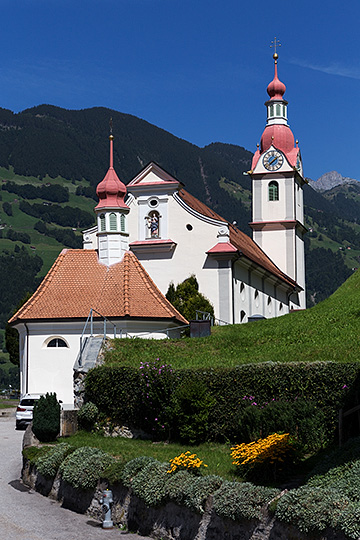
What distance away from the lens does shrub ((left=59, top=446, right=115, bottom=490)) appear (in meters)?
17.4

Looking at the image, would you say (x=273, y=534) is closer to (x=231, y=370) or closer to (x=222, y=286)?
(x=231, y=370)

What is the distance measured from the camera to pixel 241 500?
13.1m

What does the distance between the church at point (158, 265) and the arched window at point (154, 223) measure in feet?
0.22

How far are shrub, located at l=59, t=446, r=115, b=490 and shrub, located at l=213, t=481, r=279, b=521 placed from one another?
14.5ft

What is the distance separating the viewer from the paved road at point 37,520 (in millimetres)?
15320

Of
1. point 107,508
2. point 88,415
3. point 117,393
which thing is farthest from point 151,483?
point 88,415

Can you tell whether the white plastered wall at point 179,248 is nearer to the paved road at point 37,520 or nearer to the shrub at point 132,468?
the paved road at point 37,520

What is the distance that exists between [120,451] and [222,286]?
27.2 metres

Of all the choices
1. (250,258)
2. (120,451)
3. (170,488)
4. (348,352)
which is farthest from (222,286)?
(170,488)

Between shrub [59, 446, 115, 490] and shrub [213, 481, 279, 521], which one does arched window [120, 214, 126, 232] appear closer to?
shrub [59, 446, 115, 490]

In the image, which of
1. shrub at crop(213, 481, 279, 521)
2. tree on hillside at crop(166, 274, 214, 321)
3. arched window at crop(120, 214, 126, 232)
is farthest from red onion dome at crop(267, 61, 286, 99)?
shrub at crop(213, 481, 279, 521)

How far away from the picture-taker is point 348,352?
23219 mm

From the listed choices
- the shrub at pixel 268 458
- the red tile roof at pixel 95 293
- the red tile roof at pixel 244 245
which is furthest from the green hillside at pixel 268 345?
the red tile roof at pixel 244 245

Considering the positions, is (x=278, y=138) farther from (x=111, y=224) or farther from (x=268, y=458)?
(x=268, y=458)
